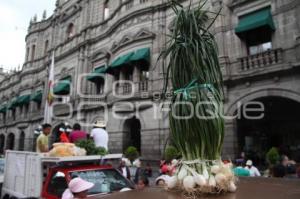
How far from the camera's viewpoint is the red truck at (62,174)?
486 centimetres

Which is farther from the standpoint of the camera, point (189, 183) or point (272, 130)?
point (272, 130)

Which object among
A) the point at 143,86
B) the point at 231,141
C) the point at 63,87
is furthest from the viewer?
the point at 63,87

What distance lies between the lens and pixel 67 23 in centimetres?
2386

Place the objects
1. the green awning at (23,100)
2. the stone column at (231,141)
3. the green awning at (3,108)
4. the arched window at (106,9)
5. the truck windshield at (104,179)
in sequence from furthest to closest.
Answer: the green awning at (3,108) < the green awning at (23,100) < the arched window at (106,9) < the stone column at (231,141) < the truck windshield at (104,179)

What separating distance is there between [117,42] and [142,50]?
2.70 metres

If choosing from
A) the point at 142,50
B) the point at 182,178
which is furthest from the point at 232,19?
the point at 182,178

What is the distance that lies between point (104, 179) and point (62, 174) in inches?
29.7

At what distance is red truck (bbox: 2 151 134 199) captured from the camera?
4859mm

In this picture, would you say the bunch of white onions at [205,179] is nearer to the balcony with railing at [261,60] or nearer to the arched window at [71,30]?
the balcony with railing at [261,60]

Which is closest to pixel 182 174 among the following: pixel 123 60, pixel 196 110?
pixel 196 110

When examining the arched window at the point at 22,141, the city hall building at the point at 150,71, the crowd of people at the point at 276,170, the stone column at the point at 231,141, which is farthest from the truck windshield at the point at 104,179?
the arched window at the point at 22,141

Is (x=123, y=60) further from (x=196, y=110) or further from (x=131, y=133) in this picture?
(x=196, y=110)

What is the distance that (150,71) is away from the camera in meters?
14.4

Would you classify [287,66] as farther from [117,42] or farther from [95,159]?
[117,42]
